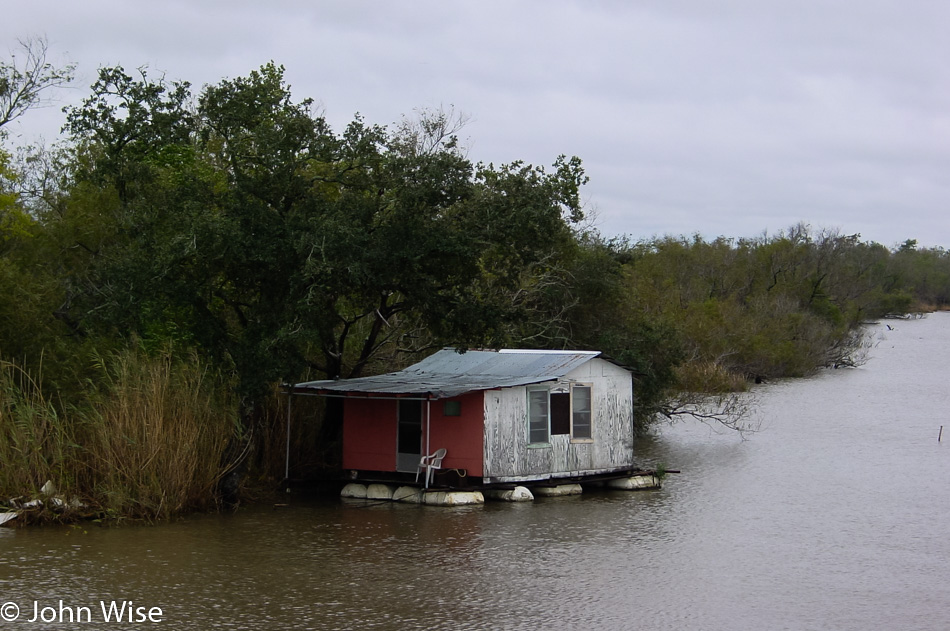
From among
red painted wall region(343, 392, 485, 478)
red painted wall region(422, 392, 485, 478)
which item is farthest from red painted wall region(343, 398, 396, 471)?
red painted wall region(422, 392, 485, 478)

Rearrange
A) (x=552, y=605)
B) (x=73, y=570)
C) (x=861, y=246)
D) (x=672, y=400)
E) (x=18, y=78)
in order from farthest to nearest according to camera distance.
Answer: (x=861, y=246), (x=672, y=400), (x=18, y=78), (x=73, y=570), (x=552, y=605)

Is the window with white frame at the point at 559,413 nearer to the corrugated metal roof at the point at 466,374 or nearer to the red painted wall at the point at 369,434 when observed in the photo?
the corrugated metal roof at the point at 466,374

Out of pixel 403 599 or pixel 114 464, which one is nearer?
pixel 403 599

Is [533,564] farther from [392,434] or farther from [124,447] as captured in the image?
[124,447]

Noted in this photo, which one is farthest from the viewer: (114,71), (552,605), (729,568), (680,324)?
(680,324)

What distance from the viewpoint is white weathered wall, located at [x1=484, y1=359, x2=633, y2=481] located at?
18.0 metres

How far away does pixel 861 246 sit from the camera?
99.5 m

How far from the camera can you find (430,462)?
18.0 m

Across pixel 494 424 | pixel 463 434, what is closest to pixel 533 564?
pixel 494 424

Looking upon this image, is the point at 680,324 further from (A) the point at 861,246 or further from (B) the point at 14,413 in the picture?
(A) the point at 861,246

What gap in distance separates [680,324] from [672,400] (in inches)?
400

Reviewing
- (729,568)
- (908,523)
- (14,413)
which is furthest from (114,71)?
(908,523)

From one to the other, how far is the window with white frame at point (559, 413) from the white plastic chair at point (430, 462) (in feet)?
5.76

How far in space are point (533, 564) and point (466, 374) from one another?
7.04 m
